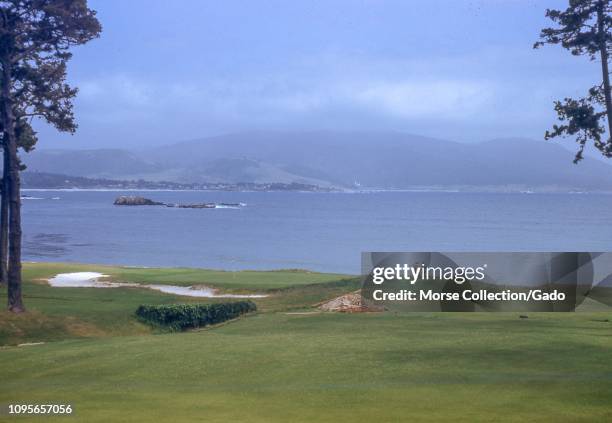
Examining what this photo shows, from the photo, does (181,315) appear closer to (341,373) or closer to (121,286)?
(121,286)

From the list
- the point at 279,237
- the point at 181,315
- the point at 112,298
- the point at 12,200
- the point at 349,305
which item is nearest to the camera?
the point at 181,315

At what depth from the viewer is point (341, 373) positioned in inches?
599

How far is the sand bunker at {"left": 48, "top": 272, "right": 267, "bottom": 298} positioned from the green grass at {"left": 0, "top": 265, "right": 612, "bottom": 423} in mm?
15146

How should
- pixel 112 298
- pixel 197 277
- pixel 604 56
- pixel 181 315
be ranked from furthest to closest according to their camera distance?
1. pixel 197 277
2. pixel 112 298
3. pixel 181 315
4. pixel 604 56

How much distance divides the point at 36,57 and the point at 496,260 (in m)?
20.5

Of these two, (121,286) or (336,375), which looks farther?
(121,286)

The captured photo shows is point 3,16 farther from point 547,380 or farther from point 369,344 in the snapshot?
point 547,380

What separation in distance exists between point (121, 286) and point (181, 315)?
1338 cm

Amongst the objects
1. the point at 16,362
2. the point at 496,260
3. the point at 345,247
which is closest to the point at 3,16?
the point at 16,362

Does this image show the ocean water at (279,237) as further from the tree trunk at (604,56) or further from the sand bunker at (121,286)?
the tree trunk at (604,56)

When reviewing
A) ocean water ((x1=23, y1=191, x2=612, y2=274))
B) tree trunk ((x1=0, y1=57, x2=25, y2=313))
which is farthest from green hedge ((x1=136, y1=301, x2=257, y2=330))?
ocean water ((x1=23, y1=191, x2=612, y2=274))

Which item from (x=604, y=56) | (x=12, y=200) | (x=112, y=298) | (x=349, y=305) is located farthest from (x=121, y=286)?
(x=604, y=56)

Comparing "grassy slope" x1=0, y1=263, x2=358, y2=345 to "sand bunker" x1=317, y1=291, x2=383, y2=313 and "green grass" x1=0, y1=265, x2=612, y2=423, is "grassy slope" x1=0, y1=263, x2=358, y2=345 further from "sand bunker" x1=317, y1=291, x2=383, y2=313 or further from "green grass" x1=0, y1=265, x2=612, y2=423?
"sand bunker" x1=317, y1=291, x2=383, y2=313

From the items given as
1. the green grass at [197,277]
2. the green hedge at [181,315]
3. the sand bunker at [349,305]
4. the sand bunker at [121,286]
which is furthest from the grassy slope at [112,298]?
the sand bunker at [349,305]
